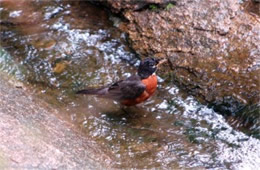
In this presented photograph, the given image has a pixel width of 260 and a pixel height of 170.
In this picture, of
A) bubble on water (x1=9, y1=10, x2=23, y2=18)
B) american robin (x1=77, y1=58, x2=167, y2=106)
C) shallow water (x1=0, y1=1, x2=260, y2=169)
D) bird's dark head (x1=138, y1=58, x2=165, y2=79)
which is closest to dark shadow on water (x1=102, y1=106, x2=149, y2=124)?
shallow water (x1=0, y1=1, x2=260, y2=169)

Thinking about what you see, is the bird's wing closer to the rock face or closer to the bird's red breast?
the bird's red breast

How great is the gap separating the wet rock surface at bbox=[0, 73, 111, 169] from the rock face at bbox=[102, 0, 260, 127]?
153 centimetres

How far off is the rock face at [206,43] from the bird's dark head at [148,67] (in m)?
0.31

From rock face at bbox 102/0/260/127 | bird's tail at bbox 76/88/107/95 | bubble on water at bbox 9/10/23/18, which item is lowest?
bubble on water at bbox 9/10/23/18

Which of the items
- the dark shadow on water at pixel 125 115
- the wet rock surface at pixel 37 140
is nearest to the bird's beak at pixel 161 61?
the dark shadow on water at pixel 125 115

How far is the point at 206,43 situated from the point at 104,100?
1.45 m

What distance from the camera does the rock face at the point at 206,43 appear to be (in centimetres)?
529

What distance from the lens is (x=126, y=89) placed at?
5422 millimetres

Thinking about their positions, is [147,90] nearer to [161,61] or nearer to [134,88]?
[134,88]

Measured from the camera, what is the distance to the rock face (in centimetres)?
529

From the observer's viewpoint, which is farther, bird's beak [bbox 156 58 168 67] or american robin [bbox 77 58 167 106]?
bird's beak [bbox 156 58 168 67]

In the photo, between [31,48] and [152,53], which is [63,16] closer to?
[31,48]

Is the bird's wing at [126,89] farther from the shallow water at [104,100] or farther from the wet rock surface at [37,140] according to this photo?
the wet rock surface at [37,140]

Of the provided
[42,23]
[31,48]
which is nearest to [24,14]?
[42,23]
